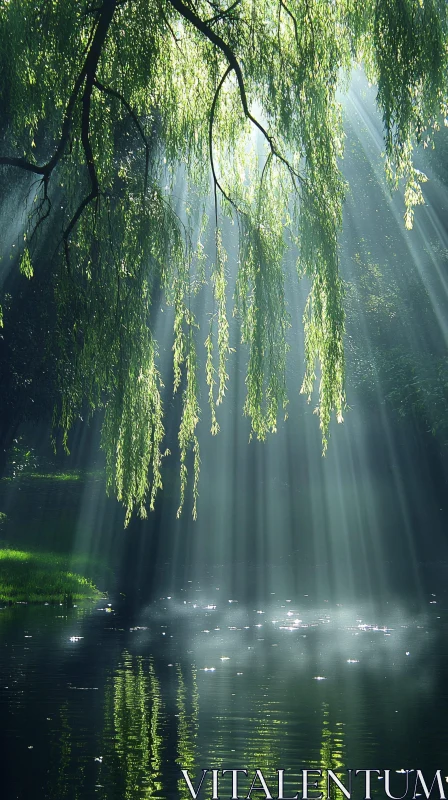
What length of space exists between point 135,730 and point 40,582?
11163 millimetres

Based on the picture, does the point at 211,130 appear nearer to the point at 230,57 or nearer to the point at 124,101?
the point at 230,57

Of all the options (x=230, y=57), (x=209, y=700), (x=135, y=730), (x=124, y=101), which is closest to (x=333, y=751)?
(x=135, y=730)

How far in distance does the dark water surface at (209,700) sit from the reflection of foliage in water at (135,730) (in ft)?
0.06

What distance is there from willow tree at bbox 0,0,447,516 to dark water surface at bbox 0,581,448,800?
2.05m

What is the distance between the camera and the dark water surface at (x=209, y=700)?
621 cm

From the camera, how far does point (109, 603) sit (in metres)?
16.9

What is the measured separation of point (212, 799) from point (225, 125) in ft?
17.4

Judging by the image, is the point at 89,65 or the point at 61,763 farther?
the point at 89,65

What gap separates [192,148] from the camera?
309 inches

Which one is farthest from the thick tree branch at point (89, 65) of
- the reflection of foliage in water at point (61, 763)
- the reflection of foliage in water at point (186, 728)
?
the reflection of foliage in water at point (186, 728)

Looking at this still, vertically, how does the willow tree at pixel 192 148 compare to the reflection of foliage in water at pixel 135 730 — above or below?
above

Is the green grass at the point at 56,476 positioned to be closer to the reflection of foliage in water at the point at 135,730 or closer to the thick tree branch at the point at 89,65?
the reflection of foliage in water at the point at 135,730

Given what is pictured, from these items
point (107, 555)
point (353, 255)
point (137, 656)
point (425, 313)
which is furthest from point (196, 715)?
point (353, 255)

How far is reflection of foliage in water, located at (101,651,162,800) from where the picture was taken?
588 centimetres
